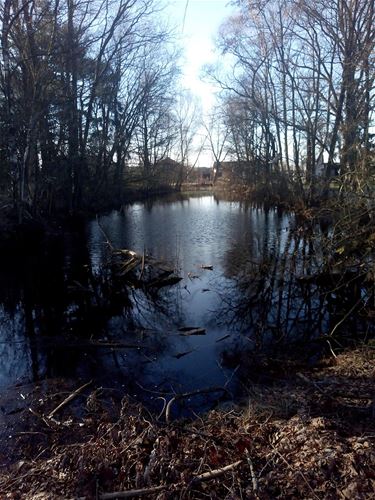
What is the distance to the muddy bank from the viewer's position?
116 inches

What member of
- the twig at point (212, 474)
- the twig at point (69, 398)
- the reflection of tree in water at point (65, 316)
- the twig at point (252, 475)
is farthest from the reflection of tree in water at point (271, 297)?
the twig at point (212, 474)

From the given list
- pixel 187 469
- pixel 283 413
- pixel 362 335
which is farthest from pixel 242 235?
pixel 187 469

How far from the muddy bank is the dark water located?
4.42ft

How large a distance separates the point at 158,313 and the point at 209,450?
5.46m

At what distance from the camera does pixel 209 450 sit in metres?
3.39

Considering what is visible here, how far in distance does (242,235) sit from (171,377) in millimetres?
12574

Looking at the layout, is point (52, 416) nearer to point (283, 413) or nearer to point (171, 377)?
point (171, 377)

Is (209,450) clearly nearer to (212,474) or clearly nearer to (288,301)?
(212,474)

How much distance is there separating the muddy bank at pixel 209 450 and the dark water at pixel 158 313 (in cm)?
135

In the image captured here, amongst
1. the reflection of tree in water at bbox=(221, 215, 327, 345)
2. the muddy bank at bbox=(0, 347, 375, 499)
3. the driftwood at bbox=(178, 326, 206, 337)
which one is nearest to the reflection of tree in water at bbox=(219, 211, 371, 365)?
the reflection of tree in water at bbox=(221, 215, 327, 345)

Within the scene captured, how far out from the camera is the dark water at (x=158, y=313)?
6223 millimetres

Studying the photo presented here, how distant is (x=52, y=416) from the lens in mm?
4605

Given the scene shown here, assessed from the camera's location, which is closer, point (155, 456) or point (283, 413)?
point (155, 456)

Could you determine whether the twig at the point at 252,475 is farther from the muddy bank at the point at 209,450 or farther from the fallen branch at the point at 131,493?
the fallen branch at the point at 131,493
